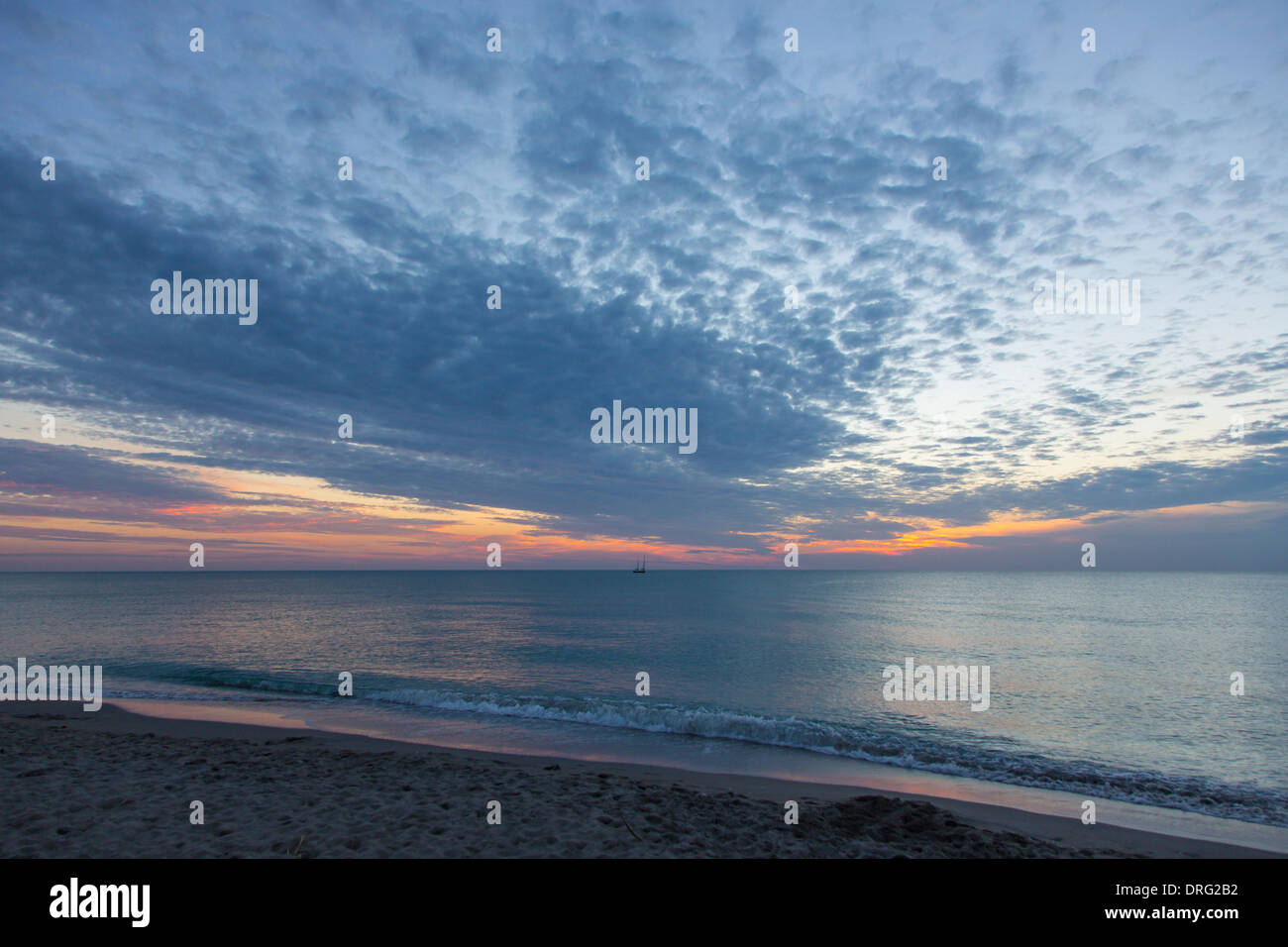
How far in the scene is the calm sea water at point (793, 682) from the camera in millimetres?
18203

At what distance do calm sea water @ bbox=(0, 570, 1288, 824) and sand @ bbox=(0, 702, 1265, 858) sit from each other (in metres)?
4.54

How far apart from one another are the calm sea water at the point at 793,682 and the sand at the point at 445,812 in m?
4.54

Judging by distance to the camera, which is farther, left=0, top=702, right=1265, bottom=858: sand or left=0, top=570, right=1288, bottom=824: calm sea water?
left=0, top=570, right=1288, bottom=824: calm sea water

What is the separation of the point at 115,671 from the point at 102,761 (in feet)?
79.3

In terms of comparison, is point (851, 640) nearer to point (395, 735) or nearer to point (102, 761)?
point (395, 735)

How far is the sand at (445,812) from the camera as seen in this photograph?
9141 millimetres

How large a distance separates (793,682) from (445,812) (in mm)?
22125

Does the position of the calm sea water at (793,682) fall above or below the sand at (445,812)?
below

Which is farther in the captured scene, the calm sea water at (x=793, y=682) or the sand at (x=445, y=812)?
the calm sea water at (x=793, y=682)

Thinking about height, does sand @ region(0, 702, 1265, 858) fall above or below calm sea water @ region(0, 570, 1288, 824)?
above

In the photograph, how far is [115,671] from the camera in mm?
31562

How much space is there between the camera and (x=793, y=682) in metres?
29.4

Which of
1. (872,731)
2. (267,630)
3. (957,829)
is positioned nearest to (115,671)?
(267,630)

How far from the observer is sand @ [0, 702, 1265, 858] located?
914 cm
